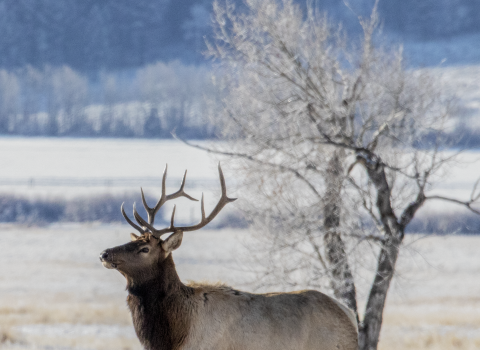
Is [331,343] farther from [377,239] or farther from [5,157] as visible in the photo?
[5,157]

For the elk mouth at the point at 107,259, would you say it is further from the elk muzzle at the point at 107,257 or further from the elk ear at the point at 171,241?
the elk ear at the point at 171,241

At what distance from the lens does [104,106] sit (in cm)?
9419

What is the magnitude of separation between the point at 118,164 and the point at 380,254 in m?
52.4

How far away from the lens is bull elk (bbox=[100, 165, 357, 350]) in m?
5.66

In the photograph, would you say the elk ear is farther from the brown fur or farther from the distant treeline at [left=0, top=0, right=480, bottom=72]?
the distant treeline at [left=0, top=0, right=480, bottom=72]

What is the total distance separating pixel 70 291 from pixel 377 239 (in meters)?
13.5

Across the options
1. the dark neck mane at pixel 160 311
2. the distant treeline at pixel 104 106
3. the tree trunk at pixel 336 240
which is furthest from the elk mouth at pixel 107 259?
the distant treeline at pixel 104 106

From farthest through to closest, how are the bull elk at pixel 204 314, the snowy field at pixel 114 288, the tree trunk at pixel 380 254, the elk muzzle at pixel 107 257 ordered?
1. the snowy field at pixel 114 288
2. the tree trunk at pixel 380 254
3. the bull elk at pixel 204 314
4. the elk muzzle at pixel 107 257

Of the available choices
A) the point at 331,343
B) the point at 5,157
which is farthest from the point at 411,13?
the point at 331,343

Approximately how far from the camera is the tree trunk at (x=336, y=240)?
1046cm

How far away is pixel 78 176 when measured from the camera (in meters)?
53.8

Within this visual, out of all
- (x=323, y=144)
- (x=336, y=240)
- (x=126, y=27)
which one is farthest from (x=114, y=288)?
(x=126, y=27)

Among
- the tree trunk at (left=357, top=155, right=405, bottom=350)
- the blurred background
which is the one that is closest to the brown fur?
the tree trunk at (left=357, top=155, right=405, bottom=350)

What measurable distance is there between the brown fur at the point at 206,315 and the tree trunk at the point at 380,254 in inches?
183
